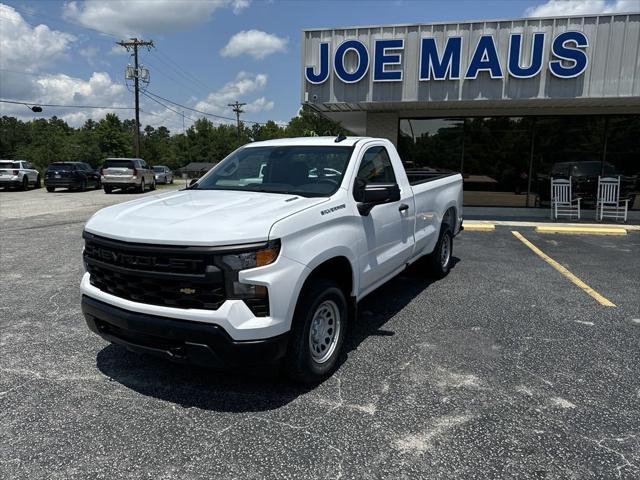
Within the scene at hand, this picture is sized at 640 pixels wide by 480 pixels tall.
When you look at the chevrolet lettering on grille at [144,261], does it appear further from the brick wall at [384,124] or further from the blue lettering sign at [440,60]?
the brick wall at [384,124]

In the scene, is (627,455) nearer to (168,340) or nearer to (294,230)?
(294,230)

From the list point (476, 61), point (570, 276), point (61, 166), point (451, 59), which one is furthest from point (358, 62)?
point (61, 166)

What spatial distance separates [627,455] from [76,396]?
11.9 ft

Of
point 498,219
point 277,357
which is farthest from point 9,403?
point 498,219

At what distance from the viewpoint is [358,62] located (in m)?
11.5

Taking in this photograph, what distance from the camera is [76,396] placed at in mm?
3408

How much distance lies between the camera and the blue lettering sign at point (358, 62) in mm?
11438

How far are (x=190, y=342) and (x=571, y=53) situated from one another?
36.4ft

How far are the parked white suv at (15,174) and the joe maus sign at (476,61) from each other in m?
22.4

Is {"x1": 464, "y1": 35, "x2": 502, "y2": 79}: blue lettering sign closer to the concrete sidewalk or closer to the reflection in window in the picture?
the reflection in window

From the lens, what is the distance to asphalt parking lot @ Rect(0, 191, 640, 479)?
2686 mm

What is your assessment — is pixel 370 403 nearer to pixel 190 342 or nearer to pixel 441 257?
pixel 190 342

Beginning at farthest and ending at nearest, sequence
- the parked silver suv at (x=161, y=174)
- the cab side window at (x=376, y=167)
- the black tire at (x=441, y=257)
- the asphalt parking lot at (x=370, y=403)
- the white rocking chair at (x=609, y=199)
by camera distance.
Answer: the parked silver suv at (x=161, y=174) → the white rocking chair at (x=609, y=199) → the black tire at (x=441, y=257) → the cab side window at (x=376, y=167) → the asphalt parking lot at (x=370, y=403)

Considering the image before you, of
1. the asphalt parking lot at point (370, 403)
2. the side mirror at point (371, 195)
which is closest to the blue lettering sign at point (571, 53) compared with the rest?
the asphalt parking lot at point (370, 403)
